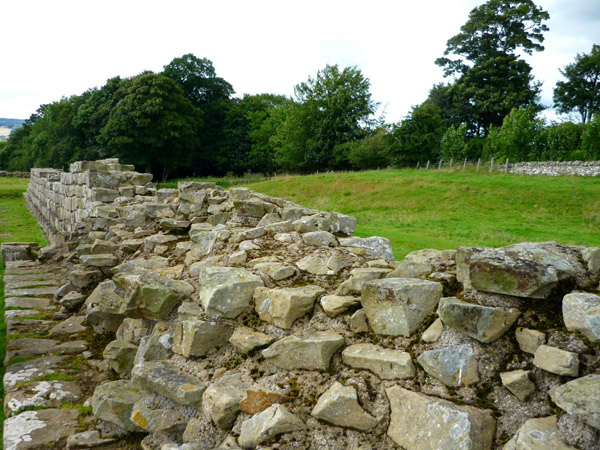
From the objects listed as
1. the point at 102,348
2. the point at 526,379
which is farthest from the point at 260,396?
the point at 102,348

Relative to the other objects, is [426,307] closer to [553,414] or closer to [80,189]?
[553,414]

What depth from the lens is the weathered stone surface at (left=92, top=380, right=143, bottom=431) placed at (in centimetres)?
376

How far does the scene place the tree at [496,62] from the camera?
164ft

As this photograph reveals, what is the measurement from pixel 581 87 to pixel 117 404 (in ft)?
213

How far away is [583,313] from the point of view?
267 cm

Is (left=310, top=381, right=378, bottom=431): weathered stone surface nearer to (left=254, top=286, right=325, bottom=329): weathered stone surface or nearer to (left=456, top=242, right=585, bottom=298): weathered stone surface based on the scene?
(left=254, top=286, right=325, bottom=329): weathered stone surface

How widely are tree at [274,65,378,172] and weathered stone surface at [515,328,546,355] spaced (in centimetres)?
4221

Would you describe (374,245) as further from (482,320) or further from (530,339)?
(530,339)

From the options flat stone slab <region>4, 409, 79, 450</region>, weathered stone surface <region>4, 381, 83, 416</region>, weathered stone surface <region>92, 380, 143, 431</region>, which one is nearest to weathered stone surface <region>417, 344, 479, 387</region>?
weathered stone surface <region>92, 380, 143, 431</region>

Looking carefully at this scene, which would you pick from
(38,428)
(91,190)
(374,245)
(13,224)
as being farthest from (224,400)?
(13,224)

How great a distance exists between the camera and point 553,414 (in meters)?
2.50

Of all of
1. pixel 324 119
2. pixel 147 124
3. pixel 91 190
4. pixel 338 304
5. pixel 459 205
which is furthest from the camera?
pixel 324 119

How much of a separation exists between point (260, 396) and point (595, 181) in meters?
28.0

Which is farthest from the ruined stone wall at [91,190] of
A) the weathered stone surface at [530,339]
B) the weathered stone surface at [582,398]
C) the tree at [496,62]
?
the tree at [496,62]
